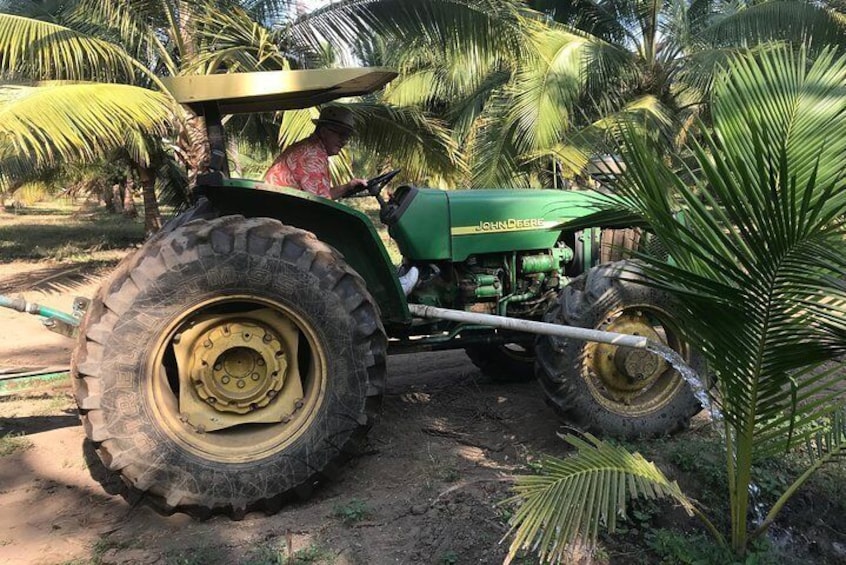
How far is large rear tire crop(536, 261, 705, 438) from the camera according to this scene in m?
3.80

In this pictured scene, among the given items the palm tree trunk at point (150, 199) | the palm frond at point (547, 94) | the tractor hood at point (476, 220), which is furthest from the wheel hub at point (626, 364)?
the palm tree trunk at point (150, 199)

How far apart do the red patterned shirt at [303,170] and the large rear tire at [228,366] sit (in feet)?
2.17

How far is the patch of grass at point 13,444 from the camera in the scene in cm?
377

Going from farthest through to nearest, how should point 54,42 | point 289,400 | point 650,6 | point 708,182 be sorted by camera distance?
point 650,6 < point 54,42 < point 289,400 < point 708,182

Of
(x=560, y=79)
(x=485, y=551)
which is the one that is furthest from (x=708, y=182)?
(x=560, y=79)

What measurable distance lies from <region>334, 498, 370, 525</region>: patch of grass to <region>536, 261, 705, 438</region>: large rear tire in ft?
4.39

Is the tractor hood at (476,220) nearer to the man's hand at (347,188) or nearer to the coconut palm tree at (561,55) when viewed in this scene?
the man's hand at (347,188)

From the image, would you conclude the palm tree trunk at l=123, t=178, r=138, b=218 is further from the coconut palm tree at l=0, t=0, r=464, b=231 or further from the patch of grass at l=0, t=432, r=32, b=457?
the patch of grass at l=0, t=432, r=32, b=457

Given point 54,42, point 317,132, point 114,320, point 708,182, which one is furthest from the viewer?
point 54,42

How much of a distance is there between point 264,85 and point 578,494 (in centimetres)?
237

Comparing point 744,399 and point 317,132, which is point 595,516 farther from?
point 317,132

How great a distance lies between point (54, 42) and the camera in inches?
278

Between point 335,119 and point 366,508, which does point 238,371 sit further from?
point 335,119

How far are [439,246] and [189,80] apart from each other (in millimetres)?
1772
